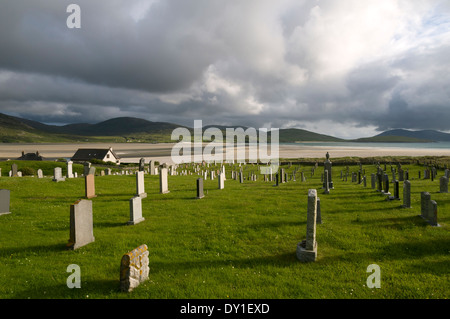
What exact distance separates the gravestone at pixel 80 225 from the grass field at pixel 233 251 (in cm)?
30

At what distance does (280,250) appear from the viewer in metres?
8.26

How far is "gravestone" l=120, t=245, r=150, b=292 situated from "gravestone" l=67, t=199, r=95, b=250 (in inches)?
132

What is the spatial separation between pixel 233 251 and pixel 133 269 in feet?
10.9

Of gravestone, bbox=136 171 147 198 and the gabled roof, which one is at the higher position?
the gabled roof

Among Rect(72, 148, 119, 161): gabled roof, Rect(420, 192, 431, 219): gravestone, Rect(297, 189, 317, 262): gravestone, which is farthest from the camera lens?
Rect(72, 148, 119, 161): gabled roof

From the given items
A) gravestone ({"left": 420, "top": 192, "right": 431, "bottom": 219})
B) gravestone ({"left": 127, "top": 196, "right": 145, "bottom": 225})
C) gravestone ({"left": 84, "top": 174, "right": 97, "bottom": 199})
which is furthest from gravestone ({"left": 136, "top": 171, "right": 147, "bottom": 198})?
gravestone ({"left": 420, "top": 192, "right": 431, "bottom": 219})

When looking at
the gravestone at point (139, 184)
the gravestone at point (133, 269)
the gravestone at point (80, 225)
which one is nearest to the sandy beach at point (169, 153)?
the gravestone at point (139, 184)

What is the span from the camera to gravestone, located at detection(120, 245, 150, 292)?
5.92 metres

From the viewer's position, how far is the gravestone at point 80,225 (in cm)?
829

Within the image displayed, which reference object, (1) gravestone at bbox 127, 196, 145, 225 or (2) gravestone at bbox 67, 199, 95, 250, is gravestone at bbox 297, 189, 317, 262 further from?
(2) gravestone at bbox 67, 199, 95, 250
